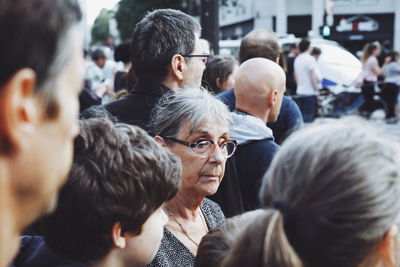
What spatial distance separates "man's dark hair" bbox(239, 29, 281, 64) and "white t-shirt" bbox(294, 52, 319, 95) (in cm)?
715

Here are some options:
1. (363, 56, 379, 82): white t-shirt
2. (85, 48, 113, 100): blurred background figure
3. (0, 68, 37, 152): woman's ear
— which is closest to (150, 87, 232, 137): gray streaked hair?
(0, 68, 37, 152): woman's ear

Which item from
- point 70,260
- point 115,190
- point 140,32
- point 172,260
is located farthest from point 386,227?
point 140,32

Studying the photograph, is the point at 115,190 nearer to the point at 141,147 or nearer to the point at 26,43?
the point at 141,147

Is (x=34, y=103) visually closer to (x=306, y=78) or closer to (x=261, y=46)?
(x=261, y=46)

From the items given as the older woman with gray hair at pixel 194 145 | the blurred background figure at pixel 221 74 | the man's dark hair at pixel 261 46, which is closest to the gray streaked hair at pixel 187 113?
the older woman with gray hair at pixel 194 145

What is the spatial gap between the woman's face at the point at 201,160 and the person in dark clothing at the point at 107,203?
0.76m

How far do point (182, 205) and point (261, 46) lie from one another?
273 centimetres

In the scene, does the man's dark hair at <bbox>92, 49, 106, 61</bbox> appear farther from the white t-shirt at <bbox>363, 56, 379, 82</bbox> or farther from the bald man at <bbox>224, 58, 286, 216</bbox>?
the bald man at <bbox>224, 58, 286, 216</bbox>

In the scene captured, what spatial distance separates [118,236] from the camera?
5.80 ft

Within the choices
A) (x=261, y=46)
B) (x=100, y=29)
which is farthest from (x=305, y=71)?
(x=100, y=29)

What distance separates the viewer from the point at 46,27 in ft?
2.98

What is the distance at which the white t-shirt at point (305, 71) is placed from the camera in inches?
480

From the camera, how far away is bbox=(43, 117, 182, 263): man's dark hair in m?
1.72

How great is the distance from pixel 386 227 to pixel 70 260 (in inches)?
33.7
